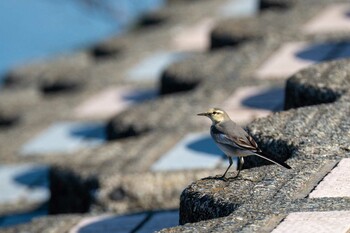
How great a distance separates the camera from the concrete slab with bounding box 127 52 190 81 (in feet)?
26.2

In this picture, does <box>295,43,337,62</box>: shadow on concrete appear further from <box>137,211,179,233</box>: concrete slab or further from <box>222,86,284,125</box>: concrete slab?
<box>137,211,179,233</box>: concrete slab

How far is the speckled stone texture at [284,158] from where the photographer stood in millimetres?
3598

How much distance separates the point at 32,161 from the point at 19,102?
1.61 meters

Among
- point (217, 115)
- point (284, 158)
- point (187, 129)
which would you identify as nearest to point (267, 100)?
point (187, 129)

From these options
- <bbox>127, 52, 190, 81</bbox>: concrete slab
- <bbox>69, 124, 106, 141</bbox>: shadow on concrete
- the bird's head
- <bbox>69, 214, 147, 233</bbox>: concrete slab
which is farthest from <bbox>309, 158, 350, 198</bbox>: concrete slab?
<bbox>127, 52, 190, 81</bbox>: concrete slab

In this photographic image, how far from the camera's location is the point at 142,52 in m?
8.75

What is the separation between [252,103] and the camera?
5.78 metres

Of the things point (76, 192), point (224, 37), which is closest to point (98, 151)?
point (76, 192)

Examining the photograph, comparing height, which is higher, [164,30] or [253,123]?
[164,30]

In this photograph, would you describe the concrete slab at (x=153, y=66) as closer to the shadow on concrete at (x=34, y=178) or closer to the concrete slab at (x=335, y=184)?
the shadow on concrete at (x=34, y=178)

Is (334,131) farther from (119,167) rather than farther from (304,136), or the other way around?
(119,167)

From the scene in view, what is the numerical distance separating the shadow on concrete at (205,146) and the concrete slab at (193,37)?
10.3 feet

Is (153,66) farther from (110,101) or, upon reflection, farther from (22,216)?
(22,216)

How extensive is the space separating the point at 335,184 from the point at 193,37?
557 cm
